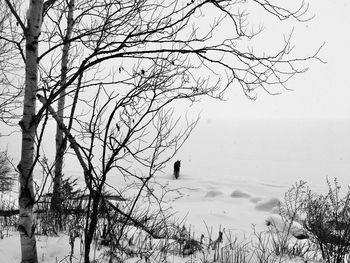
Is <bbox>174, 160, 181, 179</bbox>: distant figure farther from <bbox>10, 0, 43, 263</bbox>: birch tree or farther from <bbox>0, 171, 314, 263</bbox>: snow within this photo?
<bbox>10, 0, 43, 263</bbox>: birch tree

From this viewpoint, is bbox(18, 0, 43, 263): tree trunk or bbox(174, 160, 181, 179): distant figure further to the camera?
bbox(174, 160, 181, 179): distant figure

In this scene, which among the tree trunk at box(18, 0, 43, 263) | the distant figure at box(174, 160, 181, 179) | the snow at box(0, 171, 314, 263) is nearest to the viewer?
the tree trunk at box(18, 0, 43, 263)

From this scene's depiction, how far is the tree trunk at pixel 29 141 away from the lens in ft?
8.86

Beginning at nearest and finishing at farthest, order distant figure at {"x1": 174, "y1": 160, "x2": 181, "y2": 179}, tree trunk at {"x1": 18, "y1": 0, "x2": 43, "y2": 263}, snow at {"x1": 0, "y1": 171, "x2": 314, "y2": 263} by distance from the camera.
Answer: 1. tree trunk at {"x1": 18, "y1": 0, "x2": 43, "y2": 263}
2. snow at {"x1": 0, "y1": 171, "x2": 314, "y2": 263}
3. distant figure at {"x1": 174, "y1": 160, "x2": 181, "y2": 179}

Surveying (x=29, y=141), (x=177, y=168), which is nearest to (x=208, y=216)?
(x=29, y=141)

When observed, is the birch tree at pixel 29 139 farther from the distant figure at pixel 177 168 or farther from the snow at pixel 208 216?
the distant figure at pixel 177 168

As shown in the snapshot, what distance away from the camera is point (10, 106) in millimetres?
9422

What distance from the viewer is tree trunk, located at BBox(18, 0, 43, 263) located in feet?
8.86

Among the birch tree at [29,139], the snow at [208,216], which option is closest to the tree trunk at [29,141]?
the birch tree at [29,139]

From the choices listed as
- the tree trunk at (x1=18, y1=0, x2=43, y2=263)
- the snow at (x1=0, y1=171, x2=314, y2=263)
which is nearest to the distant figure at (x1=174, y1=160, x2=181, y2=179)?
the snow at (x1=0, y1=171, x2=314, y2=263)

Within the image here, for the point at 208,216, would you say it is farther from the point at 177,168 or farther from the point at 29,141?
the point at 177,168

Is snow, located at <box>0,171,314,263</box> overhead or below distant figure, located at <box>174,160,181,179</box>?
below

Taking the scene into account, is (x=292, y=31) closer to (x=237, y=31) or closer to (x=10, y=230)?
(x=237, y=31)

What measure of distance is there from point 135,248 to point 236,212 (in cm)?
602
